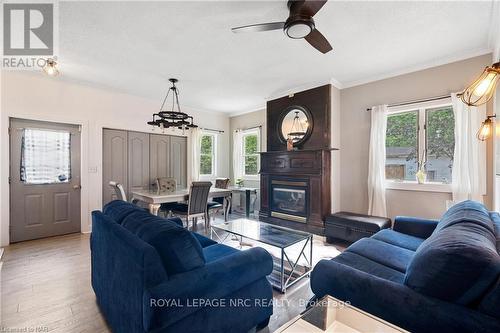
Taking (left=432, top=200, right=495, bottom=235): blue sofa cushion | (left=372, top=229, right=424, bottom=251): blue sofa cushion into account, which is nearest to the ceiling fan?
(left=432, top=200, right=495, bottom=235): blue sofa cushion

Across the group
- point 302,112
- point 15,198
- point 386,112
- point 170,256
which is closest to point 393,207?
point 386,112

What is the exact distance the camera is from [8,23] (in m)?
2.35

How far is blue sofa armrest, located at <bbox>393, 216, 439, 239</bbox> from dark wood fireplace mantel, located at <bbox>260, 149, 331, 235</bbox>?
1332 millimetres

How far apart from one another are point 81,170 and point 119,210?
10.0ft

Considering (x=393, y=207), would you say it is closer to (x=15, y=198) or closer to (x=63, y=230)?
(x=63, y=230)

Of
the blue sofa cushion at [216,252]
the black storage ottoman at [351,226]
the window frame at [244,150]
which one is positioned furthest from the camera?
the window frame at [244,150]

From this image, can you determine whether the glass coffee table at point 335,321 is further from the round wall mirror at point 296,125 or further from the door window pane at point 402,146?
the round wall mirror at point 296,125

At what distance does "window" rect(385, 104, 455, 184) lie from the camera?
10.8 ft

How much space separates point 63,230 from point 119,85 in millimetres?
2775

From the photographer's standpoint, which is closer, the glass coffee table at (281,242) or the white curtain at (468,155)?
the glass coffee table at (281,242)
